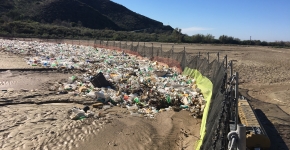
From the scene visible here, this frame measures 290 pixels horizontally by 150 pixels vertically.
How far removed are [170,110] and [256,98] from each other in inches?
127

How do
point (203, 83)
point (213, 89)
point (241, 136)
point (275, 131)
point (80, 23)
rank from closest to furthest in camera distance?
1. point (241, 136)
2. point (275, 131)
3. point (213, 89)
4. point (203, 83)
5. point (80, 23)

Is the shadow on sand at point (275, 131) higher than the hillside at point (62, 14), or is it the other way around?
the hillside at point (62, 14)

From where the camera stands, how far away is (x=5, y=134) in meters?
5.41

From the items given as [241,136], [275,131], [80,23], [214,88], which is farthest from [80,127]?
[80,23]

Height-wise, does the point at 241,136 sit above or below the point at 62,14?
below

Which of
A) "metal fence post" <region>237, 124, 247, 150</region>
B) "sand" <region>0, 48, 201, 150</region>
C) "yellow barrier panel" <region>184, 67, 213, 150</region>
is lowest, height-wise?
"sand" <region>0, 48, 201, 150</region>

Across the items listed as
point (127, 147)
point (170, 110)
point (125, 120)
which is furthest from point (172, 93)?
point (127, 147)

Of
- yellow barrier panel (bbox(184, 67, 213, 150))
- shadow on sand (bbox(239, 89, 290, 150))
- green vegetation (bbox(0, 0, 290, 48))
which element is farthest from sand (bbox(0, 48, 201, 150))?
green vegetation (bbox(0, 0, 290, 48))

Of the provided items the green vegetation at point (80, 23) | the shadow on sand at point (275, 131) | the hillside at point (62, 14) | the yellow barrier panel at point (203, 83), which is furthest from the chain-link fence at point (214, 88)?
the hillside at point (62, 14)

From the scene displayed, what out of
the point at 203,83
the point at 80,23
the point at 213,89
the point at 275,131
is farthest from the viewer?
the point at 80,23

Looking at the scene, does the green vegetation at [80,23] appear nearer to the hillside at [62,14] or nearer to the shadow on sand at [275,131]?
the hillside at [62,14]

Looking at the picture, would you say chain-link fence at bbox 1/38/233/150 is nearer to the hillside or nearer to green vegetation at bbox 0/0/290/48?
green vegetation at bbox 0/0/290/48

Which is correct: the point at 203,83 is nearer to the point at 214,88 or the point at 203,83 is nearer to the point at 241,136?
the point at 214,88

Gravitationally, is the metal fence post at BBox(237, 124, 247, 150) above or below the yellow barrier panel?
above
